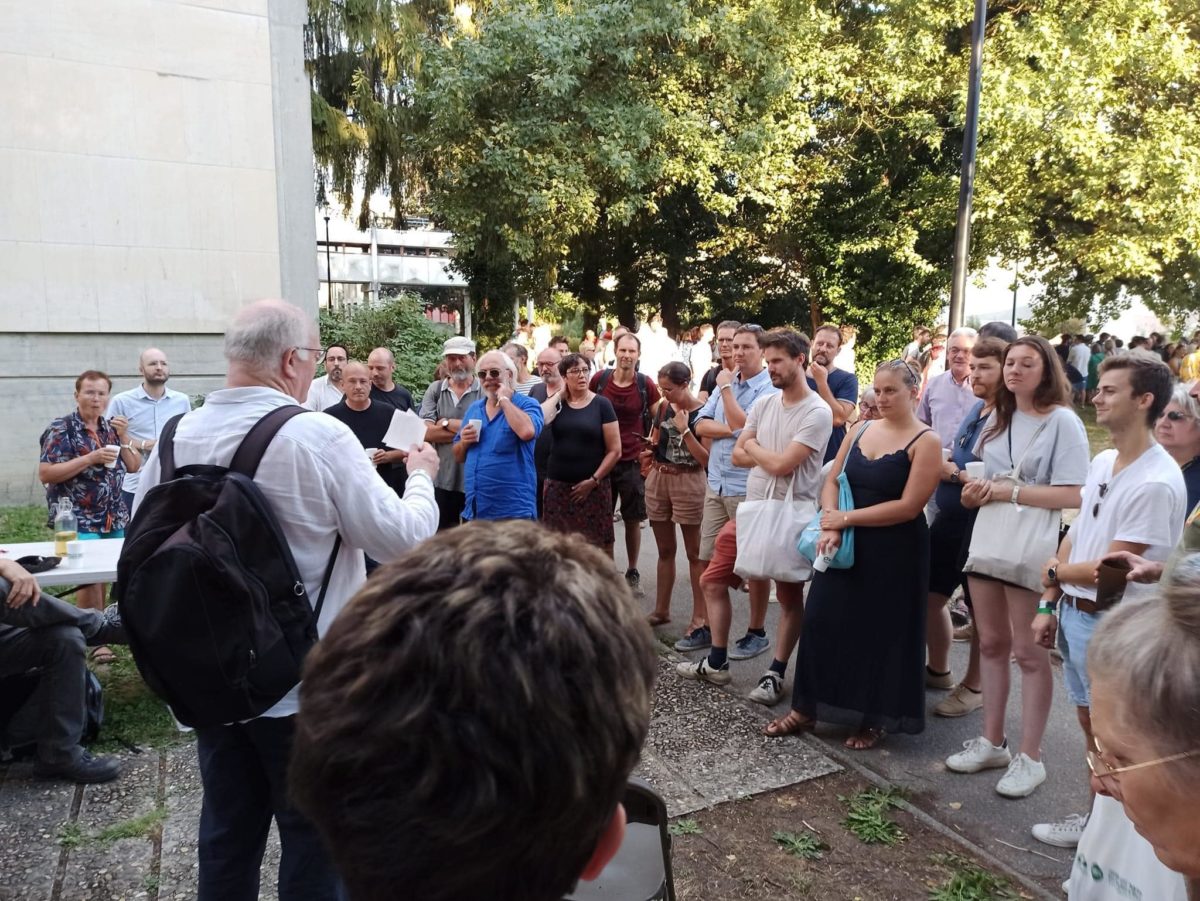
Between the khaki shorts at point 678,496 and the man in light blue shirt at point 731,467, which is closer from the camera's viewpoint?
the man in light blue shirt at point 731,467

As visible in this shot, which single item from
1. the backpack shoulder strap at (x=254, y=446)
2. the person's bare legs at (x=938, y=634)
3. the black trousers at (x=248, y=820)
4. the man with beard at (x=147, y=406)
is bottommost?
the person's bare legs at (x=938, y=634)

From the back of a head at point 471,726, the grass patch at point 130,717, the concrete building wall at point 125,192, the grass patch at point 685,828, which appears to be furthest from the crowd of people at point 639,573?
the concrete building wall at point 125,192

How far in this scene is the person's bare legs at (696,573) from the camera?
557 centimetres

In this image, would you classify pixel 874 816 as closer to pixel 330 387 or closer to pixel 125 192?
pixel 330 387

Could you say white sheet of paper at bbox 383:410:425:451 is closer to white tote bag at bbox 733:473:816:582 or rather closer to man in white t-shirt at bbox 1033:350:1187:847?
white tote bag at bbox 733:473:816:582

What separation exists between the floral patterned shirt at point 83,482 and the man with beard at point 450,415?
82.2 inches

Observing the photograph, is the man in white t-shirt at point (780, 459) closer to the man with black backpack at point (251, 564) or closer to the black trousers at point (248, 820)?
the man with black backpack at point (251, 564)

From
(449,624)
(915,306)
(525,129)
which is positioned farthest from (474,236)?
(449,624)

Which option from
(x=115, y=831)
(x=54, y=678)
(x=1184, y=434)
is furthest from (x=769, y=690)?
(x=54, y=678)

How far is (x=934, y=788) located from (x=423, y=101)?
14602 mm

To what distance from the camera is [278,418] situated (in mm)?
2264

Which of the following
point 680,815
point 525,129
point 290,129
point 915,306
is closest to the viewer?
point 680,815

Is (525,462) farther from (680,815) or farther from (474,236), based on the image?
(474,236)

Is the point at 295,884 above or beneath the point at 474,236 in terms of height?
beneath
